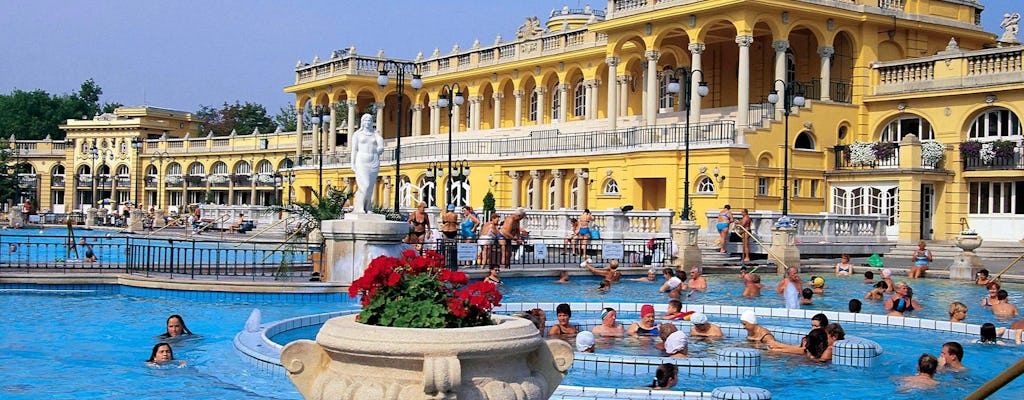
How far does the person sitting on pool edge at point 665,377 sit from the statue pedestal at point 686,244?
15.5m

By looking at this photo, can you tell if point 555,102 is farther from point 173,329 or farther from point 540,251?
point 173,329

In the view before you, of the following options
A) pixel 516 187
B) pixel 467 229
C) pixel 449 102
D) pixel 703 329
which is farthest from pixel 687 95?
pixel 703 329

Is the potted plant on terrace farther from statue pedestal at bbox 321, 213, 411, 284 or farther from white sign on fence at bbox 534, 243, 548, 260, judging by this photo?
white sign on fence at bbox 534, 243, 548, 260

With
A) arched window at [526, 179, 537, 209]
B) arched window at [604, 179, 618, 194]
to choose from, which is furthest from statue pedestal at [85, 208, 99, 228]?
arched window at [604, 179, 618, 194]

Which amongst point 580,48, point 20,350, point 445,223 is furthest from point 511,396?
point 580,48

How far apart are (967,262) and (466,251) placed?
11.1 meters

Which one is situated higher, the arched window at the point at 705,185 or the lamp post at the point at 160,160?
the lamp post at the point at 160,160

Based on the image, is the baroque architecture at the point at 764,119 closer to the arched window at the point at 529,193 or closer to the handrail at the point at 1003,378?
the arched window at the point at 529,193

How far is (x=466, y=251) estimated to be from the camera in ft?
77.6

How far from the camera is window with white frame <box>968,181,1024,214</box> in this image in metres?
32.6

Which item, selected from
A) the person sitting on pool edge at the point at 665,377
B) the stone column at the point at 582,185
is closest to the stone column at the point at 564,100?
the stone column at the point at 582,185

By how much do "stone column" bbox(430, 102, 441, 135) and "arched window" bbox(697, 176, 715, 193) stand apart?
24.3 m

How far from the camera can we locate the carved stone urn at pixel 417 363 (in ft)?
20.1

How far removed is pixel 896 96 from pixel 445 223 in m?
18.0
